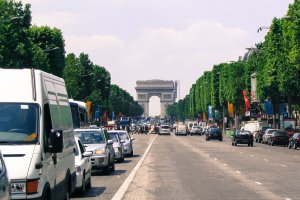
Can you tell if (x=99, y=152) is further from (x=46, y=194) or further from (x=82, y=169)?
(x=46, y=194)

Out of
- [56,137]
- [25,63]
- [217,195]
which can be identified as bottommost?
[217,195]

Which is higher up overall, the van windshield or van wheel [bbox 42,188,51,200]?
the van windshield

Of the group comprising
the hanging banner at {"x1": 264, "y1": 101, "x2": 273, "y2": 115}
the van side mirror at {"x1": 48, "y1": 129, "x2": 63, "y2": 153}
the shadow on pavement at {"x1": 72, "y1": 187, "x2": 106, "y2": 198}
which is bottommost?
the shadow on pavement at {"x1": 72, "y1": 187, "x2": 106, "y2": 198}

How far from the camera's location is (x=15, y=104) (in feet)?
43.1

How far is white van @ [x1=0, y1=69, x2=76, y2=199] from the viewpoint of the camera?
11.9m

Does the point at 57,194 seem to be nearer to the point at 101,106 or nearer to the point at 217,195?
the point at 217,195

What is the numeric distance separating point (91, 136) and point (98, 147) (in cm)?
123

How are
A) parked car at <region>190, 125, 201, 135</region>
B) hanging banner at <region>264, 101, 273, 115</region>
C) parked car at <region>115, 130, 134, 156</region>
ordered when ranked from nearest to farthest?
parked car at <region>115, 130, 134, 156</region>
hanging banner at <region>264, 101, 273, 115</region>
parked car at <region>190, 125, 201, 135</region>

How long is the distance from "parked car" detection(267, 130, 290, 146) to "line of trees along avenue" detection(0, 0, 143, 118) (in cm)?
2118

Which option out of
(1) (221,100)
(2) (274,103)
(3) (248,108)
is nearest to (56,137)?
(2) (274,103)

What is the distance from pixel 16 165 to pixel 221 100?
132m

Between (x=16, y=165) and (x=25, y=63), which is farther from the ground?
(x=25, y=63)

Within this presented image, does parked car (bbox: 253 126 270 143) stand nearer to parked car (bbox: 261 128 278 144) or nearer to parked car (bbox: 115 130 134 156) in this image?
parked car (bbox: 261 128 278 144)

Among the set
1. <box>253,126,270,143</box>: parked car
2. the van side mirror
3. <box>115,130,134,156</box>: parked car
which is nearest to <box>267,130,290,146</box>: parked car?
<box>253,126,270,143</box>: parked car
